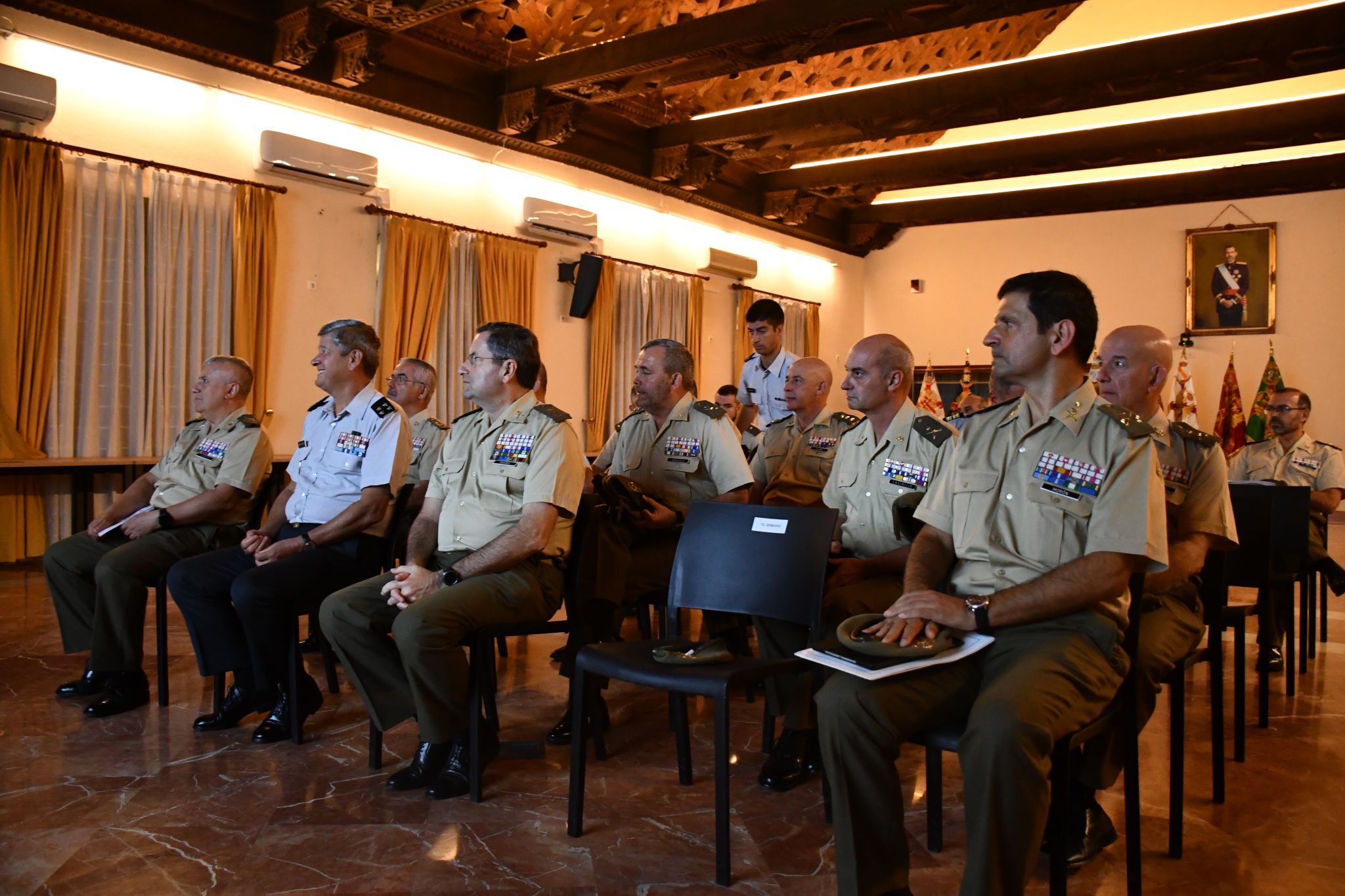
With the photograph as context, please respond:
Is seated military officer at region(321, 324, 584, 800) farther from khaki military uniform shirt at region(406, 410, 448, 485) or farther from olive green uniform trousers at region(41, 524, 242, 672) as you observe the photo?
khaki military uniform shirt at region(406, 410, 448, 485)

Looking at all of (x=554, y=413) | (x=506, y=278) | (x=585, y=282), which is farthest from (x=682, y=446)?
(x=585, y=282)

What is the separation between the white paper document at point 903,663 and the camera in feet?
6.08

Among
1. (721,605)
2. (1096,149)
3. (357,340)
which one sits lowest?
(721,605)

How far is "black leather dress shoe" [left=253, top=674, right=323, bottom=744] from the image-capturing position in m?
3.09

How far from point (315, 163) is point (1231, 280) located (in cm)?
1014

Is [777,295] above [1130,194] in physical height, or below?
below

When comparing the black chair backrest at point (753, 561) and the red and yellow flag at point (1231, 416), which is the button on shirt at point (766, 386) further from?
the red and yellow flag at point (1231, 416)

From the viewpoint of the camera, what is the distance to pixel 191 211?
646 cm

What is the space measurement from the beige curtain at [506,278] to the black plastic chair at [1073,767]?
6585 mm

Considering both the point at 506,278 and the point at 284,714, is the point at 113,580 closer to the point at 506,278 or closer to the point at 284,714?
the point at 284,714

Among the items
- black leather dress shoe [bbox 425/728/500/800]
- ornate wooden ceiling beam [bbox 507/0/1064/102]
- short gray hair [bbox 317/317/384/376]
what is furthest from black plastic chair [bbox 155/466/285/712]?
ornate wooden ceiling beam [bbox 507/0/1064/102]

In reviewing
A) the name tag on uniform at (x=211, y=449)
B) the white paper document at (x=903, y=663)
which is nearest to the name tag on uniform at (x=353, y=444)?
the name tag on uniform at (x=211, y=449)

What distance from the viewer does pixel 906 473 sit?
3.07 metres

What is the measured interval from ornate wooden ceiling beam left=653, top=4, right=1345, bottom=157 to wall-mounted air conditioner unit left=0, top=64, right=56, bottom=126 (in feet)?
17.7
